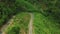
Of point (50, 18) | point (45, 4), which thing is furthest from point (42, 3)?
point (50, 18)

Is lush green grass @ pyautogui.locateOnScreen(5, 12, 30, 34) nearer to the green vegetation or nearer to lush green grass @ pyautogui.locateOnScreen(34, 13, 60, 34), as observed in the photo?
the green vegetation

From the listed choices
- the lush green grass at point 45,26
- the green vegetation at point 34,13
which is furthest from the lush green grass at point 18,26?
the lush green grass at point 45,26

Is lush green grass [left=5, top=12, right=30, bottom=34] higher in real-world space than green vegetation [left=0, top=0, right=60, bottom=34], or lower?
higher

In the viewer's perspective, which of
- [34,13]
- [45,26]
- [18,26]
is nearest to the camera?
[18,26]

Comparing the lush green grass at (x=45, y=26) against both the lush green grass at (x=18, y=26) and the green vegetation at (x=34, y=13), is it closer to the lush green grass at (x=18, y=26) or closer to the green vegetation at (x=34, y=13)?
the green vegetation at (x=34, y=13)

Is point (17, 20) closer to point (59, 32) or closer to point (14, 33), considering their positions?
point (14, 33)

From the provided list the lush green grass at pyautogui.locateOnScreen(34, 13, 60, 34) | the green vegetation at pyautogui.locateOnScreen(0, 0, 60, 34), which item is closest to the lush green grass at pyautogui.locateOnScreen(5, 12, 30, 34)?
the green vegetation at pyautogui.locateOnScreen(0, 0, 60, 34)

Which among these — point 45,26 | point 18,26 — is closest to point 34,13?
point 45,26

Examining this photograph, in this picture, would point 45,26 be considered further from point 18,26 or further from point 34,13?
point 18,26

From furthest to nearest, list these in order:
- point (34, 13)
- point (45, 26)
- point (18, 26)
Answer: point (34, 13) < point (45, 26) < point (18, 26)
